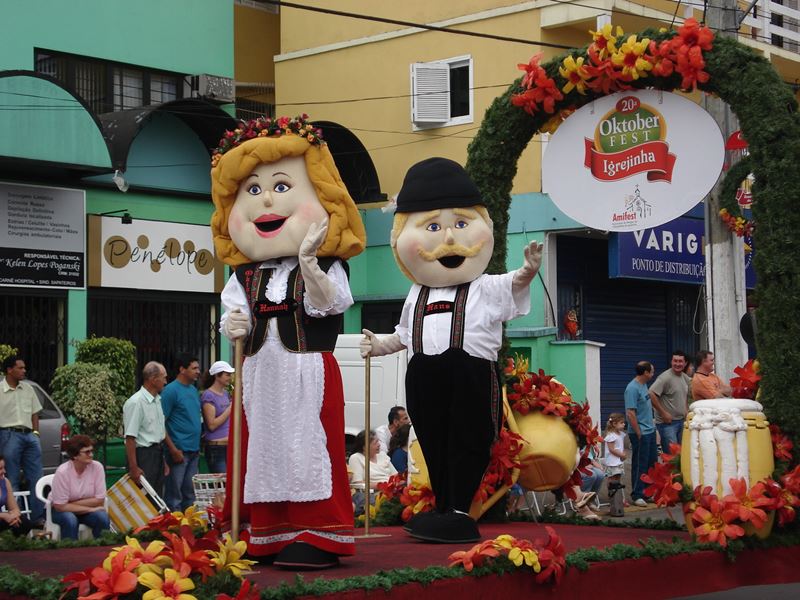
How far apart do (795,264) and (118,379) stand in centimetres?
876

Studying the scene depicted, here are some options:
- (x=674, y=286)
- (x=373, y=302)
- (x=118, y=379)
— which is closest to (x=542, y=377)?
(x=118, y=379)

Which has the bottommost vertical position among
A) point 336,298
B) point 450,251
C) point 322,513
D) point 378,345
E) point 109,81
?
point 322,513

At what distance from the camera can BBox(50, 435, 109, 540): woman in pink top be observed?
925cm

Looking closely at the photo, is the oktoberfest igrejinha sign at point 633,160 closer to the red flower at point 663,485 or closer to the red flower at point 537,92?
the red flower at point 537,92

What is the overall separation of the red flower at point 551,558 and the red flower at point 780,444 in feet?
5.09

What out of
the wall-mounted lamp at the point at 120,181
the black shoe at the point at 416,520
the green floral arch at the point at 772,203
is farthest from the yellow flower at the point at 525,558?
the wall-mounted lamp at the point at 120,181

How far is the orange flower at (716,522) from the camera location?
650cm

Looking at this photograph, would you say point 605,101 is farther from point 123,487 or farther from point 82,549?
point 123,487

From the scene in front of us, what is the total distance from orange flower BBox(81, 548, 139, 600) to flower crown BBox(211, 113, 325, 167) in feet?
8.07

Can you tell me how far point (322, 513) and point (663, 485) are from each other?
1955mm

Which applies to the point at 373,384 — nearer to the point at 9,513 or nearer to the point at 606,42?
the point at 9,513

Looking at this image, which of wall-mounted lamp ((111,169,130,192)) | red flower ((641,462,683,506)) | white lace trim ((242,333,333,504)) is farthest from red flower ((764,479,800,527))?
wall-mounted lamp ((111,169,130,192))

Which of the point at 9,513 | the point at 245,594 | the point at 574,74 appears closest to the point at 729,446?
the point at 574,74

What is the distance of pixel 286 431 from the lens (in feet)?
19.7
